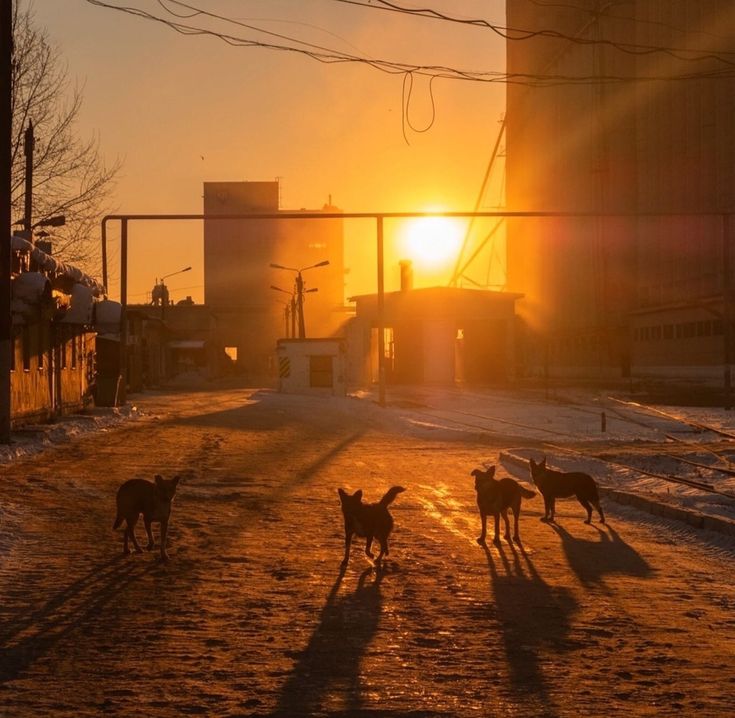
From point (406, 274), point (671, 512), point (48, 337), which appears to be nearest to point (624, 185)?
point (406, 274)

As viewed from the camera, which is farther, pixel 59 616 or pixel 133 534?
pixel 133 534

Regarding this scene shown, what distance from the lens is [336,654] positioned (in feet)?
21.2

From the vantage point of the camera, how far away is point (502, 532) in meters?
11.7

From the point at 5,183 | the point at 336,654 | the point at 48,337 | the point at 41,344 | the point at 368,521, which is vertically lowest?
the point at 336,654

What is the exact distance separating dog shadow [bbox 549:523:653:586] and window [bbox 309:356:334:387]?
135 ft

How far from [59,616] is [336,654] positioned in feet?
6.97

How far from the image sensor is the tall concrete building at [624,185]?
7119 centimetres

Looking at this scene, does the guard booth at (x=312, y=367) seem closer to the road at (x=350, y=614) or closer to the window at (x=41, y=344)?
the window at (x=41, y=344)

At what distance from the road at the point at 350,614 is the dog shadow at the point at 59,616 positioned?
0.08ft

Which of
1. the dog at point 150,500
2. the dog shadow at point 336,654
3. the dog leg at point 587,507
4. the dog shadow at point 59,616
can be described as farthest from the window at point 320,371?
the dog shadow at point 336,654

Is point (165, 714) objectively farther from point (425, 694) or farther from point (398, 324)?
point (398, 324)

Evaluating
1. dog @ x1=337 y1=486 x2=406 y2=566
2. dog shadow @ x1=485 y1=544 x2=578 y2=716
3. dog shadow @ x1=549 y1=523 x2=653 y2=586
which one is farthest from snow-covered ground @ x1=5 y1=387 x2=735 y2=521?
dog @ x1=337 y1=486 x2=406 y2=566

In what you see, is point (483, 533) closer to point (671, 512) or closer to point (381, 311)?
point (671, 512)

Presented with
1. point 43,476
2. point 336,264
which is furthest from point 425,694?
point 336,264
